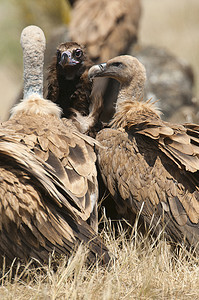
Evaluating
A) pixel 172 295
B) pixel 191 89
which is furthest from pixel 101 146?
pixel 191 89

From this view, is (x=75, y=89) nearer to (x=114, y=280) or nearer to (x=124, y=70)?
(x=124, y=70)

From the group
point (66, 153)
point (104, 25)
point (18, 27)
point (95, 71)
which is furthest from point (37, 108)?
point (18, 27)

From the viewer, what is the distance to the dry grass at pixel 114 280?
3.15m

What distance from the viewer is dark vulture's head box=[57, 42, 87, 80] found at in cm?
504

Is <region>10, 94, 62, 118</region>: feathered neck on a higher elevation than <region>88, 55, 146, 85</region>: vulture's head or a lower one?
lower

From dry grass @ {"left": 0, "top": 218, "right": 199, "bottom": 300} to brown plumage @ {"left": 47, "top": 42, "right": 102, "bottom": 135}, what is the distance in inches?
66.8

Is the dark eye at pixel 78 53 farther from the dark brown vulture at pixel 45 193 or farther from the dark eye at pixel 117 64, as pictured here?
the dark brown vulture at pixel 45 193

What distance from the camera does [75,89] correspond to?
5.31 meters

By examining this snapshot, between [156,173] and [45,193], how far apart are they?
1.11 metres

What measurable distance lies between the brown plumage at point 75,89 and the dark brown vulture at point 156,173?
73cm

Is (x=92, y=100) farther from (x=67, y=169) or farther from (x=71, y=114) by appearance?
(x=67, y=169)

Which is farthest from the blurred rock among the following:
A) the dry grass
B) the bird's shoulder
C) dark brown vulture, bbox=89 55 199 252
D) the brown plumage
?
the dry grass

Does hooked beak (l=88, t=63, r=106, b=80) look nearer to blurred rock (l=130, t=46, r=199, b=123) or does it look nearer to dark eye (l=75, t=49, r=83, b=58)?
dark eye (l=75, t=49, r=83, b=58)

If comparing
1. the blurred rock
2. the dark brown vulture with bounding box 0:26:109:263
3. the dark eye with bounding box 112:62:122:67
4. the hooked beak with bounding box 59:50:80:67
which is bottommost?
the dark brown vulture with bounding box 0:26:109:263
